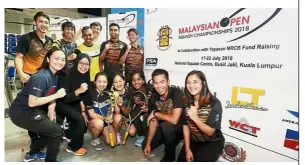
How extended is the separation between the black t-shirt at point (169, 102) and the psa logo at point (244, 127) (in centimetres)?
58

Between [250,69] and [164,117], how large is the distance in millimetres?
1195

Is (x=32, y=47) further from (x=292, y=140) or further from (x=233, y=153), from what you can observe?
(x=292, y=140)

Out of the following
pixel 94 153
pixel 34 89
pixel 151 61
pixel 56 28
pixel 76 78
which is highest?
pixel 56 28

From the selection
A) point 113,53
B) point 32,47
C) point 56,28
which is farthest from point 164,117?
point 56,28

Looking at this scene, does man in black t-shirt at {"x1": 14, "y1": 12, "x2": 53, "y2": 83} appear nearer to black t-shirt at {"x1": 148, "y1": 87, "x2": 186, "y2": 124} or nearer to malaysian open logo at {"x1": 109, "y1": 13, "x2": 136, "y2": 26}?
malaysian open logo at {"x1": 109, "y1": 13, "x2": 136, "y2": 26}

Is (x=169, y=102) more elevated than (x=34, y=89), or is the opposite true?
(x=34, y=89)

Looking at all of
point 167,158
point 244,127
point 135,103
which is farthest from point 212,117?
point 135,103

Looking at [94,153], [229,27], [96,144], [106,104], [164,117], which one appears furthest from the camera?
[106,104]

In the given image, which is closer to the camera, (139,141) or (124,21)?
(139,141)

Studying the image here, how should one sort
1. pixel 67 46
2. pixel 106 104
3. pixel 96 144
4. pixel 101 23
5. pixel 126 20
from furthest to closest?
pixel 101 23, pixel 126 20, pixel 67 46, pixel 106 104, pixel 96 144

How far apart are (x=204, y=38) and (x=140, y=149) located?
1.73 meters

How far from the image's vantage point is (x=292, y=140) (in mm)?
2088

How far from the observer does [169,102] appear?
112 inches

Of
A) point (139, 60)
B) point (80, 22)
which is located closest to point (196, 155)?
point (139, 60)
